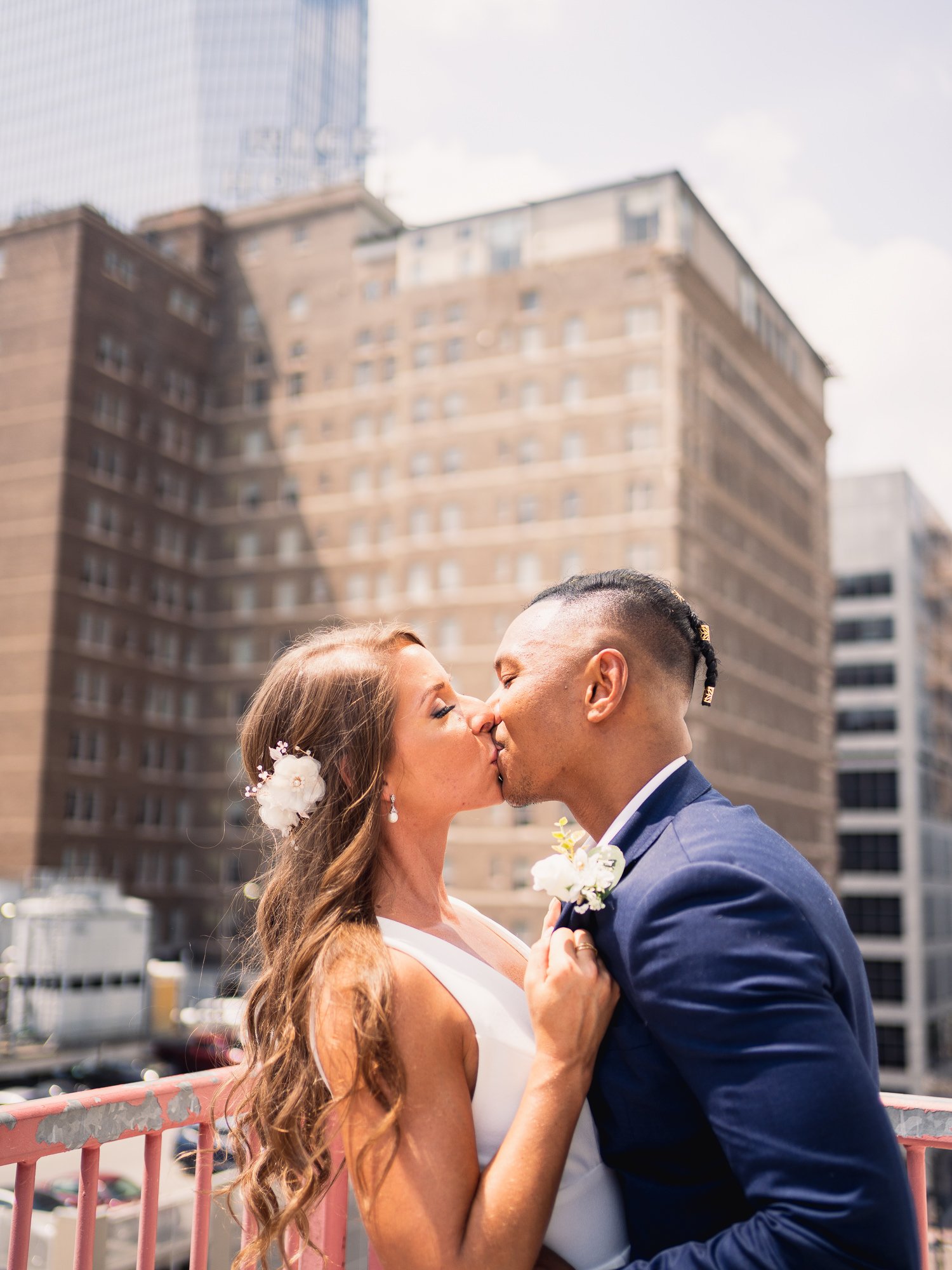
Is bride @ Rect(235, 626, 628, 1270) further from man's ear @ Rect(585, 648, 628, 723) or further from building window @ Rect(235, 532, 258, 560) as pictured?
building window @ Rect(235, 532, 258, 560)

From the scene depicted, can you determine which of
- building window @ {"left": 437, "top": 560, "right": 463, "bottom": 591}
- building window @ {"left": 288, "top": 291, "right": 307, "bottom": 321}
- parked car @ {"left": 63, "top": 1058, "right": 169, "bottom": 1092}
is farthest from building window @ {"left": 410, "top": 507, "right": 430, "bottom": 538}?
parked car @ {"left": 63, "top": 1058, "right": 169, "bottom": 1092}

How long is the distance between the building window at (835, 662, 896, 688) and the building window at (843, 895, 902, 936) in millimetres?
13486

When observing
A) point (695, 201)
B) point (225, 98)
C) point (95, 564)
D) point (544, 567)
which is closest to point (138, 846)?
point (95, 564)

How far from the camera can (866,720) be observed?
7544 centimetres

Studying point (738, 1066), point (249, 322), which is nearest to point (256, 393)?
point (249, 322)

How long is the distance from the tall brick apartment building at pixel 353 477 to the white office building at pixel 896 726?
15.1ft

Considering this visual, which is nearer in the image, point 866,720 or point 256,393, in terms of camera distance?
point 256,393

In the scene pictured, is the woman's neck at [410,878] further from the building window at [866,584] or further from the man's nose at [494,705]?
the building window at [866,584]

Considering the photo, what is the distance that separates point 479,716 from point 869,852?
244 feet

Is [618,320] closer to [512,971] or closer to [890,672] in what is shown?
[890,672]

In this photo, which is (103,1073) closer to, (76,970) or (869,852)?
(76,970)

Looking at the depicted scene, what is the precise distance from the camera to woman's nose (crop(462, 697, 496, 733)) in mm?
3258

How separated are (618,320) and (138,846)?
35.3m

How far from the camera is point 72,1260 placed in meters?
3.41
